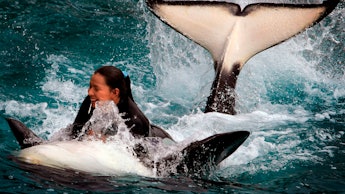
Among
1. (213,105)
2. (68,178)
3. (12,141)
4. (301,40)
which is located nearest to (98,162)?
(68,178)

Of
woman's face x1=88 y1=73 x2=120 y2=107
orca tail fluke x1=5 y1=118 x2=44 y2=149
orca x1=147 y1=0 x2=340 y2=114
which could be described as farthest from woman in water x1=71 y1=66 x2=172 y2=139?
orca x1=147 y1=0 x2=340 y2=114

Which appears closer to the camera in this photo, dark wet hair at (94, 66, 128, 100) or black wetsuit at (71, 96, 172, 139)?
dark wet hair at (94, 66, 128, 100)

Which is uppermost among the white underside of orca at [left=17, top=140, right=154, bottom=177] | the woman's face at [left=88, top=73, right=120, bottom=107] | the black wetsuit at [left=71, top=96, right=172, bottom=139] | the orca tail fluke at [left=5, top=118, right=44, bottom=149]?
the woman's face at [left=88, top=73, right=120, bottom=107]

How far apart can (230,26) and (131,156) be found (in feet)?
8.76

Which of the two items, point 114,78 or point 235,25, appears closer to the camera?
point 114,78

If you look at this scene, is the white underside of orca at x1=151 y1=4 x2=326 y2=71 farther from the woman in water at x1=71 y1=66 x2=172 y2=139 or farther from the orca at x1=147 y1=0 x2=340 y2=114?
the woman in water at x1=71 y1=66 x2=172 y2=139

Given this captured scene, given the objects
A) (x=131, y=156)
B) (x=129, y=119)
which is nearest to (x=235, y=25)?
(x=129, y=119)

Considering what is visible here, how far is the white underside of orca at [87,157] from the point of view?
5645 mm

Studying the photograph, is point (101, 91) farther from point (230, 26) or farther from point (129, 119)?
point (230, 26)

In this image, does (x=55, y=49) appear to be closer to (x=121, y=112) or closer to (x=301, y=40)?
(x=301, y=40)

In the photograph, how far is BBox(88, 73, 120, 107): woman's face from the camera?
6020mm

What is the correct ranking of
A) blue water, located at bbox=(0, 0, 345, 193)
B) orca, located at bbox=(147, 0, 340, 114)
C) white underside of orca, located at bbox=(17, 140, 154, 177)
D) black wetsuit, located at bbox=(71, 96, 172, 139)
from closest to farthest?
white underside of orca, located at bbox=(17, 140, 154, 177) < blue water, located at bbox=(0, 0, 345, 193) < black wetsuit, located at bbox=(71, 96, 172, 139) < orca, located at bbox=(147, 0, 340, 114)

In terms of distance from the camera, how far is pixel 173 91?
9789mm

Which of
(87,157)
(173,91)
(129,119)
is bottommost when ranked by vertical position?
(87,157)
